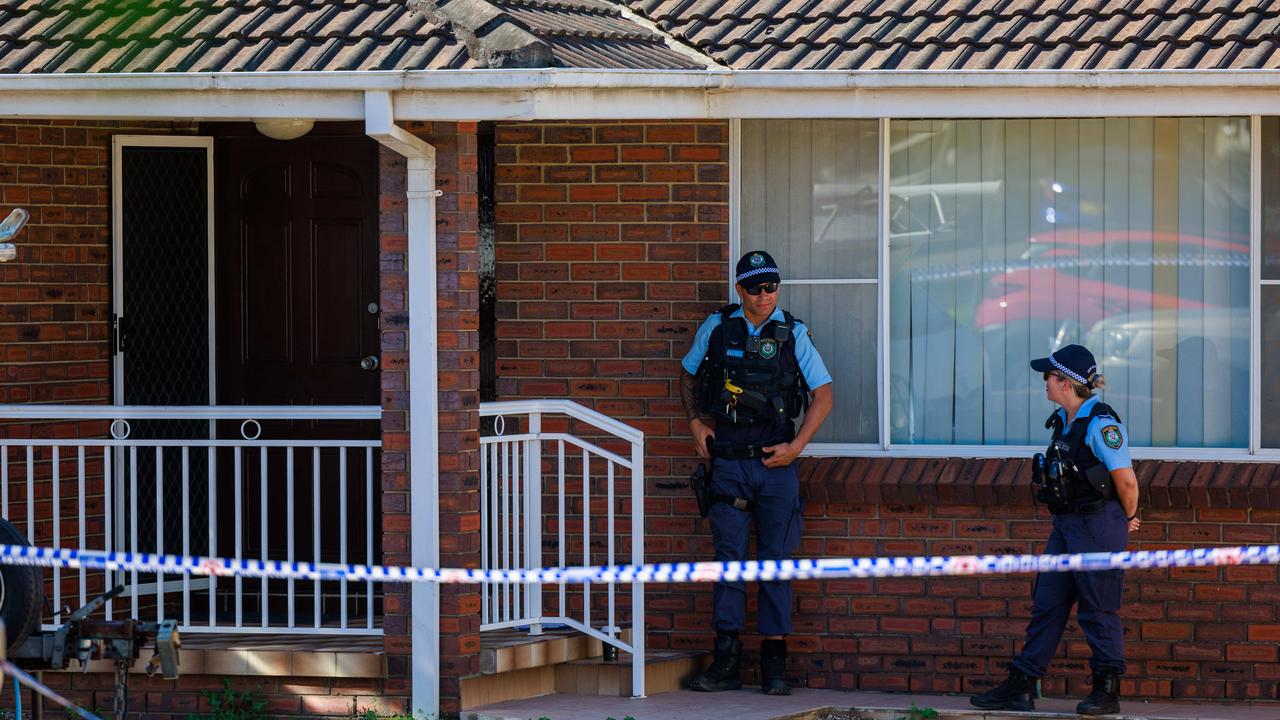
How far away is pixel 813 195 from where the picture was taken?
26.9 ft

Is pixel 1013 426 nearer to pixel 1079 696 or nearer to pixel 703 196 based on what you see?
pixel 1079 696

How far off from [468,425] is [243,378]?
2233 mm

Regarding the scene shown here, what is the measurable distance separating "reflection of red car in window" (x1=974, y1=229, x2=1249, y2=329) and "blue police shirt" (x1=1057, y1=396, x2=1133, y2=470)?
3.38 feet

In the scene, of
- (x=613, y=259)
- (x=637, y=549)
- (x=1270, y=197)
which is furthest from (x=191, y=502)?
(x=1270, y=197)

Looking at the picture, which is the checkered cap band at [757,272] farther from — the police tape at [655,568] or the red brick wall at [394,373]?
the police tape at [655,568]

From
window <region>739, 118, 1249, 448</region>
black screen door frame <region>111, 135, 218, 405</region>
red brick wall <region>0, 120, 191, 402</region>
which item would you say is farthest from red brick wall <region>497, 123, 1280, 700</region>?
red brick wall <region>0, 120, 191, 402</region>

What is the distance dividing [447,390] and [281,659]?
1296 mm

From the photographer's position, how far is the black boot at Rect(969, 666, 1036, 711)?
7453 millimetres

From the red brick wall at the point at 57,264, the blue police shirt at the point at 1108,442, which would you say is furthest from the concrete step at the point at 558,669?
the red brick wall at the point at 57,264

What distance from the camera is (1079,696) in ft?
26.1

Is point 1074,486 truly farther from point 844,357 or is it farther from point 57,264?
point 57,264

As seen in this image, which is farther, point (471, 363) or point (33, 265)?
point (33, 265)

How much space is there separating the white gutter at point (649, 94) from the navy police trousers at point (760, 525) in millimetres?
1486

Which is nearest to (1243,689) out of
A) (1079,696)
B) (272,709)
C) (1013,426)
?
(1079,696)
